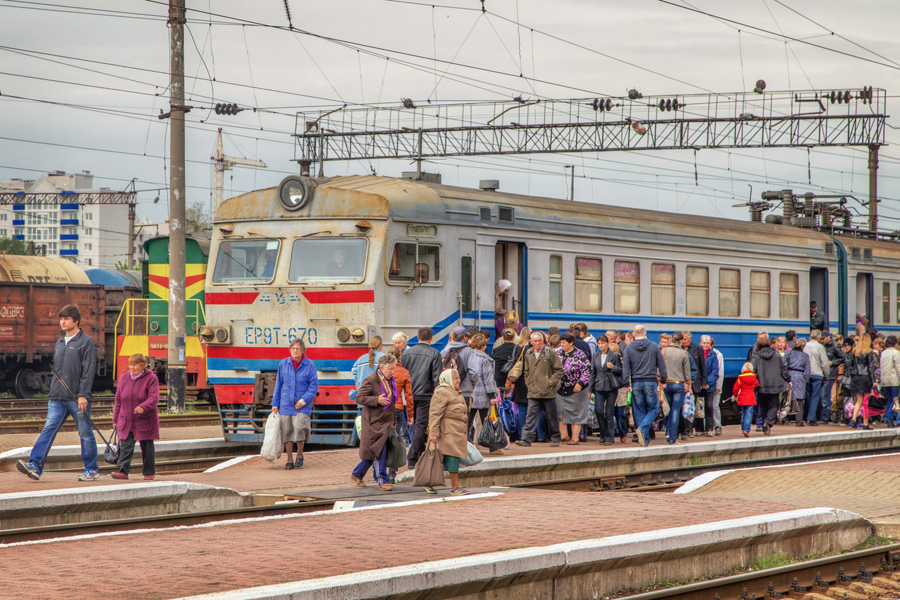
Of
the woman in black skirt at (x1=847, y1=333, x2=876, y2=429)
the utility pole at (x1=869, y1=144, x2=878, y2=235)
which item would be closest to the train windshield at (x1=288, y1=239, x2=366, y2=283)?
the woman in black skirt at (x1=847, y1=333, x2=876, y2=429)

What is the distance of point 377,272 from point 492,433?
258cm

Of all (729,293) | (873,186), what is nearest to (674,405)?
(729,293)

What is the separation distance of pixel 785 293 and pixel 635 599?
15.9m

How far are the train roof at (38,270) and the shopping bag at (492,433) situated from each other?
20.6 meters

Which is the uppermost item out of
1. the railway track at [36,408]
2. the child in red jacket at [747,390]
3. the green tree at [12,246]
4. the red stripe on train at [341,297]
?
the green tree at [12,246]

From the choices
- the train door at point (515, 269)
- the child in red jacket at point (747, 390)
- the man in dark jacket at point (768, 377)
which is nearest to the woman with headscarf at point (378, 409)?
the train door at point (515, 269)

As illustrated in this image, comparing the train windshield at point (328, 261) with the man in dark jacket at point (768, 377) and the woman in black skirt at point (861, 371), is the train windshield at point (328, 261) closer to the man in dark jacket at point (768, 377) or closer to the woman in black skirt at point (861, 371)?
the man in dark jacket at point (768, 377)

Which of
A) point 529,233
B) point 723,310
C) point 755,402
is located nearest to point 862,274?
point 723,310

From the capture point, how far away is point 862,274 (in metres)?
24.3

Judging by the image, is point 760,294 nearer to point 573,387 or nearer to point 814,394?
point 814,394

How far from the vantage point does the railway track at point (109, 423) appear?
61.1 feet

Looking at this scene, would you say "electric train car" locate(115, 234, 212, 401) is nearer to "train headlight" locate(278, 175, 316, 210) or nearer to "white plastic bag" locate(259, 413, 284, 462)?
"train headlight" locate(278, 175, 316, 210)

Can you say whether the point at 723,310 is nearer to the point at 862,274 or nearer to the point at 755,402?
the point at 755,402

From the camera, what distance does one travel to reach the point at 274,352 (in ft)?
48.8
